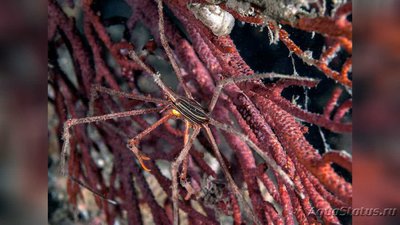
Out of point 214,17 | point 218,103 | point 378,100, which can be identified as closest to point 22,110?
point 214,17

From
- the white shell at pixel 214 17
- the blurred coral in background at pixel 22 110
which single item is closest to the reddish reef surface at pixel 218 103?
the white shell at pixel 214 17

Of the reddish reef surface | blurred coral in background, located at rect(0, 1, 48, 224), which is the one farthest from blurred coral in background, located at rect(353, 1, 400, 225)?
blurred coral in background, located at rect(0, 1, 48, 224)

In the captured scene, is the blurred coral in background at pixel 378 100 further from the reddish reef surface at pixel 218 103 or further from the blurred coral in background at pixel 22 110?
the blurred coral in background at pixel 22 110

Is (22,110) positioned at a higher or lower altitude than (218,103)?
lower

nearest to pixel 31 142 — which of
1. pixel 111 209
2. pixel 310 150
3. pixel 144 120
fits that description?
pixel 310 150

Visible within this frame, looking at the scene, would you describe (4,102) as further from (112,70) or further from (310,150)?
(112,70)

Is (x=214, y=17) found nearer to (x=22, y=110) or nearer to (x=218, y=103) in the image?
(x=218, y=103)

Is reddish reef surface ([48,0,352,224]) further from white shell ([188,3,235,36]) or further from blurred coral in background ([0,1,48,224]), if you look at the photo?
blurred coral in background ([0,1,48,224])

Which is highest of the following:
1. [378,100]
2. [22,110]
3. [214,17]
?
[214,17]
